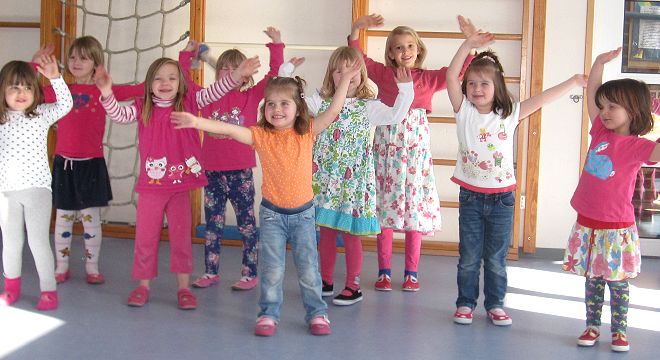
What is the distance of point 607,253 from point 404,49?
1.30 metres

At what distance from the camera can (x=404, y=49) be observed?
135 inches

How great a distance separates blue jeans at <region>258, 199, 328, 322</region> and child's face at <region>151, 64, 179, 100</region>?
676 millimetres

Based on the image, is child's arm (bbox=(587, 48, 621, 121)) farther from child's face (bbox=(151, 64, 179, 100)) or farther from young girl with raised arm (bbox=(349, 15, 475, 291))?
child's face (bbox=(151, 64, 179, 100))

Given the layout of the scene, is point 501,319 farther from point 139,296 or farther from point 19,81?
point 19,81

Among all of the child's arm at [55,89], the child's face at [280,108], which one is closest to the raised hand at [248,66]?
the child's face at [280,108]

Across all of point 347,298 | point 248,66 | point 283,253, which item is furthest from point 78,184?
point 347,298

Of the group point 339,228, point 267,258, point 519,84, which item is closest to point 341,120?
point 339,228

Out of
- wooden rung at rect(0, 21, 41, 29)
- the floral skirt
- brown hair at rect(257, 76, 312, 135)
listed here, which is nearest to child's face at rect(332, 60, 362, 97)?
brown hair at rect(257, 76, 312, 135)

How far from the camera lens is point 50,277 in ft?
10.1

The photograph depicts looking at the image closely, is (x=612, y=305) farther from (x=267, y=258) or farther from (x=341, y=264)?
(x=341, y=264)

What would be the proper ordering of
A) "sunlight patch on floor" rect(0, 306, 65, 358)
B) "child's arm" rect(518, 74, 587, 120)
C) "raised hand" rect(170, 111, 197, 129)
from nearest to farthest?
"raised hand" rect(170, 111, 197, 129)
"sunlight patch on floor" rect(0, 306, 65, 358)
"child's arm" rect(518, 74, 587, 120)

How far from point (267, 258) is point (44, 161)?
3.45ft

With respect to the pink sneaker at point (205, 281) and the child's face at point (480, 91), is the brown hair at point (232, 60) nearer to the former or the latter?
the pink sneaker at point (205, 281)

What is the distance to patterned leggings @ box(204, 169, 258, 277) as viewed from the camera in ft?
11.2
